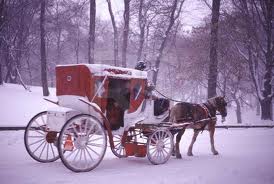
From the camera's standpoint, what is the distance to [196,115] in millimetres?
10078

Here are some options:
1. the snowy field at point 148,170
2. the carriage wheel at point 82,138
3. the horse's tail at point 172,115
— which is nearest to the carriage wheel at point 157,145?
the snowy field at point 148,170

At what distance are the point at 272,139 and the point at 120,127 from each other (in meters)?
9.42

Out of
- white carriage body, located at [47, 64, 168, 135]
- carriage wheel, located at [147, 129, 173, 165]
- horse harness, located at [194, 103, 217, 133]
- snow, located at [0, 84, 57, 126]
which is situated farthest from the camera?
snow, located at [0, 84, 57, 126]

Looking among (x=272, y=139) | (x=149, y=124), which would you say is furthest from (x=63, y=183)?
(x=272, y=139)

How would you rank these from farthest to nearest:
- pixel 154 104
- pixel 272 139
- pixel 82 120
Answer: pixel 272 139, pixel 154 104, pixel 82 120

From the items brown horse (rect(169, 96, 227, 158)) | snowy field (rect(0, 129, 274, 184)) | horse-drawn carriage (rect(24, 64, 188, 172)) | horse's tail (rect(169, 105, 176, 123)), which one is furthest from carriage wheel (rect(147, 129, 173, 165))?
horse's tail (rect(169, 105, 176, 123))

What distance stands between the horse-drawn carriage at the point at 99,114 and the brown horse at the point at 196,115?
836 mm

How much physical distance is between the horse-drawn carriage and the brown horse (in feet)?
2.74

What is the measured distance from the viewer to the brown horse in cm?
971

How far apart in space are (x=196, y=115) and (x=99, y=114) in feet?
12.0

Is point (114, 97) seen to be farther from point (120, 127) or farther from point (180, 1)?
point (180, 1)

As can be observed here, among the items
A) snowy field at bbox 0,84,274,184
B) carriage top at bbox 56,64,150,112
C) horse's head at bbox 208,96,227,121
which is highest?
carriage top at bbox 56,64,150,112

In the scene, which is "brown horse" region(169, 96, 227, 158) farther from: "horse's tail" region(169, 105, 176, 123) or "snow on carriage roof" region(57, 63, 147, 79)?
"snow on carriage roof" region(57, 63, 147, 79)

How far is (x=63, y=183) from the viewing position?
5977mm
